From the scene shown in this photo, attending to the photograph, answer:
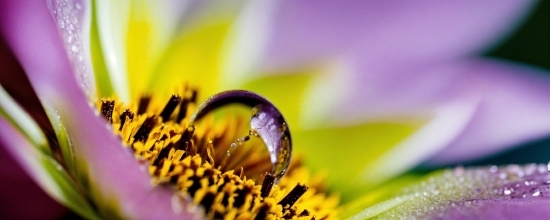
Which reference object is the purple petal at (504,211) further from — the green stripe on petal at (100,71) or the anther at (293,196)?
the green stripe on petal at (100,71)

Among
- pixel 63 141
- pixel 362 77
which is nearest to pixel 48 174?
pixel 63 141

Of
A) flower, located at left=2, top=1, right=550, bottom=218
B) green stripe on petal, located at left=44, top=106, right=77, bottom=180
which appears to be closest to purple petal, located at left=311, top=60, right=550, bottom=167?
flower, located at left=2, top=1, right=550, bottom=218

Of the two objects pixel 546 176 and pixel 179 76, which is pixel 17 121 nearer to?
pixel 179 76

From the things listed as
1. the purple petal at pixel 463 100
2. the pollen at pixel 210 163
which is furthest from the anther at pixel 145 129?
the purple petal at pixel 463 100

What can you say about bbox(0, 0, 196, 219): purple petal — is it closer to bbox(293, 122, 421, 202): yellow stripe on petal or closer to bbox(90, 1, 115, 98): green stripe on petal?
bbox(90, 1, 115, 98): green stripe on petal

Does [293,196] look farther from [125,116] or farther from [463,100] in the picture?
[463,100]
